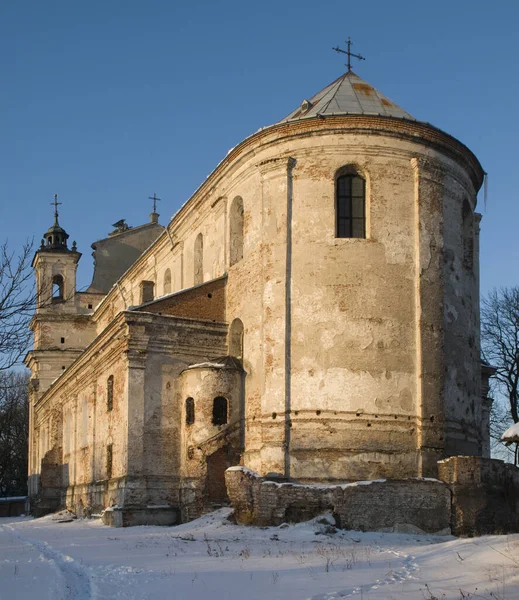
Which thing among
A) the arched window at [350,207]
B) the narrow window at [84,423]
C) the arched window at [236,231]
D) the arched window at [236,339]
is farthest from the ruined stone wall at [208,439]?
the narrow window at [84,423]

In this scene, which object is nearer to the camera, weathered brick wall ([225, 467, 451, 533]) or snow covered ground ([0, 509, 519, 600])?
snow covered ground ([0, 509, 519, 600])

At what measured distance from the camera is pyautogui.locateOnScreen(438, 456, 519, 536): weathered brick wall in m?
17.5

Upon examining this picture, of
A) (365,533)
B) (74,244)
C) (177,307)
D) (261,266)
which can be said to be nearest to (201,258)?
(177,307)

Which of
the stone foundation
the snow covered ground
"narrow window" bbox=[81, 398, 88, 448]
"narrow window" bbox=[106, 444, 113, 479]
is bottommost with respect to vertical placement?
the stone foundation

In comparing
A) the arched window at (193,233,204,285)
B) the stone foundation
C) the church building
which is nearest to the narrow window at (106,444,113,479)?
the church building

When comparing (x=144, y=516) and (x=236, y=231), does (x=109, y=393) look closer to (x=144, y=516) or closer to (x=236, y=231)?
(x=144, y=516)

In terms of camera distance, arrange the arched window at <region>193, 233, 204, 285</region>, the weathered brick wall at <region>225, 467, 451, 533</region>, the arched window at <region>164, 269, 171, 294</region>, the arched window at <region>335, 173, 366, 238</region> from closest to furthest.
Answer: the weathered brick wall at <region>225, 467, 451, 533</region> → the arched window at <region>335, 173, 366, 238</region> → the arched window at <region>193, 233, 204, 285</region> → the arched window at <region>164, 269, 171, 294</region>

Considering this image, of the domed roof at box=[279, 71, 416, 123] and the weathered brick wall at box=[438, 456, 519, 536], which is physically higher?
the domed roof at box=[279, 71, 416, 123]

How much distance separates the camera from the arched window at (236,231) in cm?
2259

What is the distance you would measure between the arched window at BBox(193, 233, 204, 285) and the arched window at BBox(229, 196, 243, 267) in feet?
10.4

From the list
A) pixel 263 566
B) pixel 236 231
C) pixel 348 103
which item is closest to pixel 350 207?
pixel 348 103

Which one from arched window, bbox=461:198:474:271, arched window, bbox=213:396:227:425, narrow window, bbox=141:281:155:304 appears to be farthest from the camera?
narrow window, bbox=141:281:155:304

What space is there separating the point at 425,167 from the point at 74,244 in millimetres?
23711

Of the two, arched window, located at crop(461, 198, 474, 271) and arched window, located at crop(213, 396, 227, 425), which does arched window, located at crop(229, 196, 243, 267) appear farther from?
arched window, located at crop(461, 198, 474, 271)
